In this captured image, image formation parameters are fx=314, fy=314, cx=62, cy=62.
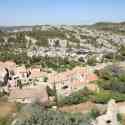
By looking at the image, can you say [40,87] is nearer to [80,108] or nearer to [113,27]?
[80,108]

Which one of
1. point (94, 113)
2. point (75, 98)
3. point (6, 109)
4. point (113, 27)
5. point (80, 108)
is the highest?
point (6, 109)

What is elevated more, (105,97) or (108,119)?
(108,119)

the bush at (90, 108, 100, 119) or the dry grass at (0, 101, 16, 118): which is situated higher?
the dry grass at (0, 101, 16, 118)

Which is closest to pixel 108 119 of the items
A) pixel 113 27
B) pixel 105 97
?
pixel 105 97

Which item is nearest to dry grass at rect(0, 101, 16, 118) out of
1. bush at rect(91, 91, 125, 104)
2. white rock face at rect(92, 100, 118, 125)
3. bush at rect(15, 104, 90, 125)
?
bush at rect(15, 104, 90, 125)

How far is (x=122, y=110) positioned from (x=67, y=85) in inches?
237

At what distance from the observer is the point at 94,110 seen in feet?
35.8

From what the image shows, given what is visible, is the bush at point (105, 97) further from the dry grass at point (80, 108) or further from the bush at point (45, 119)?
the bush at point (45, 119)

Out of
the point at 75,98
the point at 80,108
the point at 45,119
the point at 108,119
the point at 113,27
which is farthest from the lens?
the point at 113,27

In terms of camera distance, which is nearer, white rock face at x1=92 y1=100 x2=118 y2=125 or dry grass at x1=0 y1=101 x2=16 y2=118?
dry grass at x1=0 y1=101 x2=16 y2=118

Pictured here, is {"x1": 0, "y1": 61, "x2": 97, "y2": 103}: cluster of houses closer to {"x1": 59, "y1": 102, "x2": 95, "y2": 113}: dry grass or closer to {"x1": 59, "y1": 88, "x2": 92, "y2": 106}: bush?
{"x1": 59, "y1": 88, "x2": 92, "y2": 106}: bush

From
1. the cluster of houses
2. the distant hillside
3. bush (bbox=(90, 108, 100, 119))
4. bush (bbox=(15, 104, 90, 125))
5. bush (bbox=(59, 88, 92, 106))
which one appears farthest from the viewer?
the distant hillside

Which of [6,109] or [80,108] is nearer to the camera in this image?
[6,109]

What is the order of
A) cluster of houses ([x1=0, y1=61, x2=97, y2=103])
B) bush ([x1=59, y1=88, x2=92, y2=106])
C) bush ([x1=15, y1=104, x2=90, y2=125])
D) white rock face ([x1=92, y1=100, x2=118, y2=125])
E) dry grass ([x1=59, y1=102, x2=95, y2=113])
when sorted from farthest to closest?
1. bush ([x1=59, y1=88, x2=92, y2=106])
2. cluster of houses ([x1=0, y1=61, x2=97, y2=103])
3. dry grass ([x1=59, y1=102, x2=95, y2=113])
4. white rock face ([x1=92, y1=100, x2=118, y2=125])
5. bush ([x1=15, y1=104, x2=90, y2=125])
